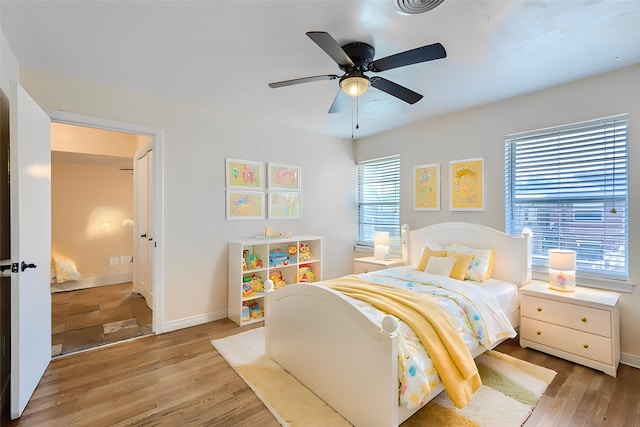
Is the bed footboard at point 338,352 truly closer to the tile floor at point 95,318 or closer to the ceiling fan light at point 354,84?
the ceiling fan light at point 354,84

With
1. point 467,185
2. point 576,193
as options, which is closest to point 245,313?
point 467,185

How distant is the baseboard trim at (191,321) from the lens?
128 inches

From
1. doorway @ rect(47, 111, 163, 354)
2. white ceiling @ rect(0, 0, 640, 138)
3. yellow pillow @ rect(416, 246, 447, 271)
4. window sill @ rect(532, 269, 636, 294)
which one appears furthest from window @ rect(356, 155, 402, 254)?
doorway @ rect(47, 111, 163, 354)

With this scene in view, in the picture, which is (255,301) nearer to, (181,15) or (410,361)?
(410,361)

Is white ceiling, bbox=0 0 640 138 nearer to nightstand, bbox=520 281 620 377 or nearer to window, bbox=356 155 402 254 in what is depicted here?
window, bbox=356 155 402 254

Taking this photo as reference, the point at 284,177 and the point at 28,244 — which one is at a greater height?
the point at 284,177

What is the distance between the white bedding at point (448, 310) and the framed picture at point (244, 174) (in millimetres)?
1935

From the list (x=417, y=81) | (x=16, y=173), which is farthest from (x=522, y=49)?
(x=16, y=173)

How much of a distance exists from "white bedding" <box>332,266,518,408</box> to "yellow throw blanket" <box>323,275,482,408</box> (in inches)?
1.9

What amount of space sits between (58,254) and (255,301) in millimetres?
3731

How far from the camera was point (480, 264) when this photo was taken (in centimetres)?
305

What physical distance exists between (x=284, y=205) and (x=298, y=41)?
2433 mm

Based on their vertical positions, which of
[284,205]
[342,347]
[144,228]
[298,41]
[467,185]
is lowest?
[342,347]

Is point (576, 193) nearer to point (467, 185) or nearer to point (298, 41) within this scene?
point (467, 185)
